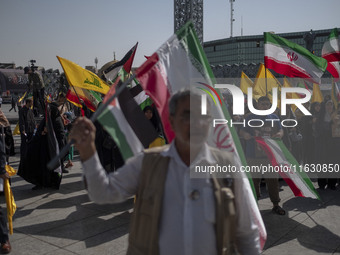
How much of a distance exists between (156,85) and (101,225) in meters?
3.33

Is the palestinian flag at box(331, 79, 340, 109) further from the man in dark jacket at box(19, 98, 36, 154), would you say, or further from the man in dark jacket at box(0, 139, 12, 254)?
the man in dark jacket at box(19, 98, 36, 154)

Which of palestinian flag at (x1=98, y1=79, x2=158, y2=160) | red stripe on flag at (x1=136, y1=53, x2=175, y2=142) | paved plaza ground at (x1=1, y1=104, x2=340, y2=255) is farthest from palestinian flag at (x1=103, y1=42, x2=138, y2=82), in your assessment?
red stripe on flag at (x1=136, y1=53, x2=175, y2=142)

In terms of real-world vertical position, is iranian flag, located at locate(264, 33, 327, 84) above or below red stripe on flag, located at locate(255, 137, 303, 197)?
above

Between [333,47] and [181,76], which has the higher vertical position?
[333,47]

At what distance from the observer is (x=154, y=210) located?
210cm

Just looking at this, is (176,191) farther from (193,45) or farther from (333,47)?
(333,47)

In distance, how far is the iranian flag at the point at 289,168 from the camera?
5926mm

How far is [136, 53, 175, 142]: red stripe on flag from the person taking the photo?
2773 mm

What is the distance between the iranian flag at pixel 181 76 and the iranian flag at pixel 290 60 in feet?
14.7

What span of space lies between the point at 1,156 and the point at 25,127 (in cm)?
691

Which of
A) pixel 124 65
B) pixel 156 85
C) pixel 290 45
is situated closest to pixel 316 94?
pixel 290 45

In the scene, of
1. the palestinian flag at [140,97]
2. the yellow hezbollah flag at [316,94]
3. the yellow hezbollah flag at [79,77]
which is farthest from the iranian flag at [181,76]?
the yellow hezbollah flag at [316,94]

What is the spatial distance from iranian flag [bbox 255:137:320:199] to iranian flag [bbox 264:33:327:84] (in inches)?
73.5

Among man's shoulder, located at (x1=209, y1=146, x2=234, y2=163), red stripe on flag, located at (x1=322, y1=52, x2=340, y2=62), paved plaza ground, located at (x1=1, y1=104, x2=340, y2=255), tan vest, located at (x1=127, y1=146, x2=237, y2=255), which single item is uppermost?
red stripe on flag, located at (x1=322, y1=52, x2=340, y2=62)
